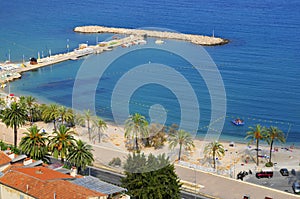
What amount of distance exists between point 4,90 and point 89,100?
57.0 ft

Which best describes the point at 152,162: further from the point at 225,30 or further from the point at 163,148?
the point at 225,30

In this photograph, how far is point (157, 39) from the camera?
12600 cm

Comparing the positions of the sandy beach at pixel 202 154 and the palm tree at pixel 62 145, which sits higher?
the palm tree at pixel 62 145

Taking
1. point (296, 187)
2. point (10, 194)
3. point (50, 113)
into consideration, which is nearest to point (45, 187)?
point (10, 194)

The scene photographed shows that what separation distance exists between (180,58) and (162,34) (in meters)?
22.7

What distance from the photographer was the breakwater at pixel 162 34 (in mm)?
121062

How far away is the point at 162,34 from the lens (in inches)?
5069

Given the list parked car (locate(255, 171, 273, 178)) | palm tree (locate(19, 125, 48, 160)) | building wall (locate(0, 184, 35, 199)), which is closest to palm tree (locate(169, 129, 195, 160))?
parked car (locate(255, 171, 273, 178))

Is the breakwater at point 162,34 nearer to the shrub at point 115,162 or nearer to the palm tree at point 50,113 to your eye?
the palm tree at point 50,113

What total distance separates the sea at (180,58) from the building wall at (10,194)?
122 ft

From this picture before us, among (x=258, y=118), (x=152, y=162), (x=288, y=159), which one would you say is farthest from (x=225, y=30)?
(x=152, y=162)

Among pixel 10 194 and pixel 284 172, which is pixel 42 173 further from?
pixel 284 172

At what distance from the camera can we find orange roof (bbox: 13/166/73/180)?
34219 millimetres

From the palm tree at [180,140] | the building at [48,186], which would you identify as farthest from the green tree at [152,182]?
the palm tree at [180,140]
